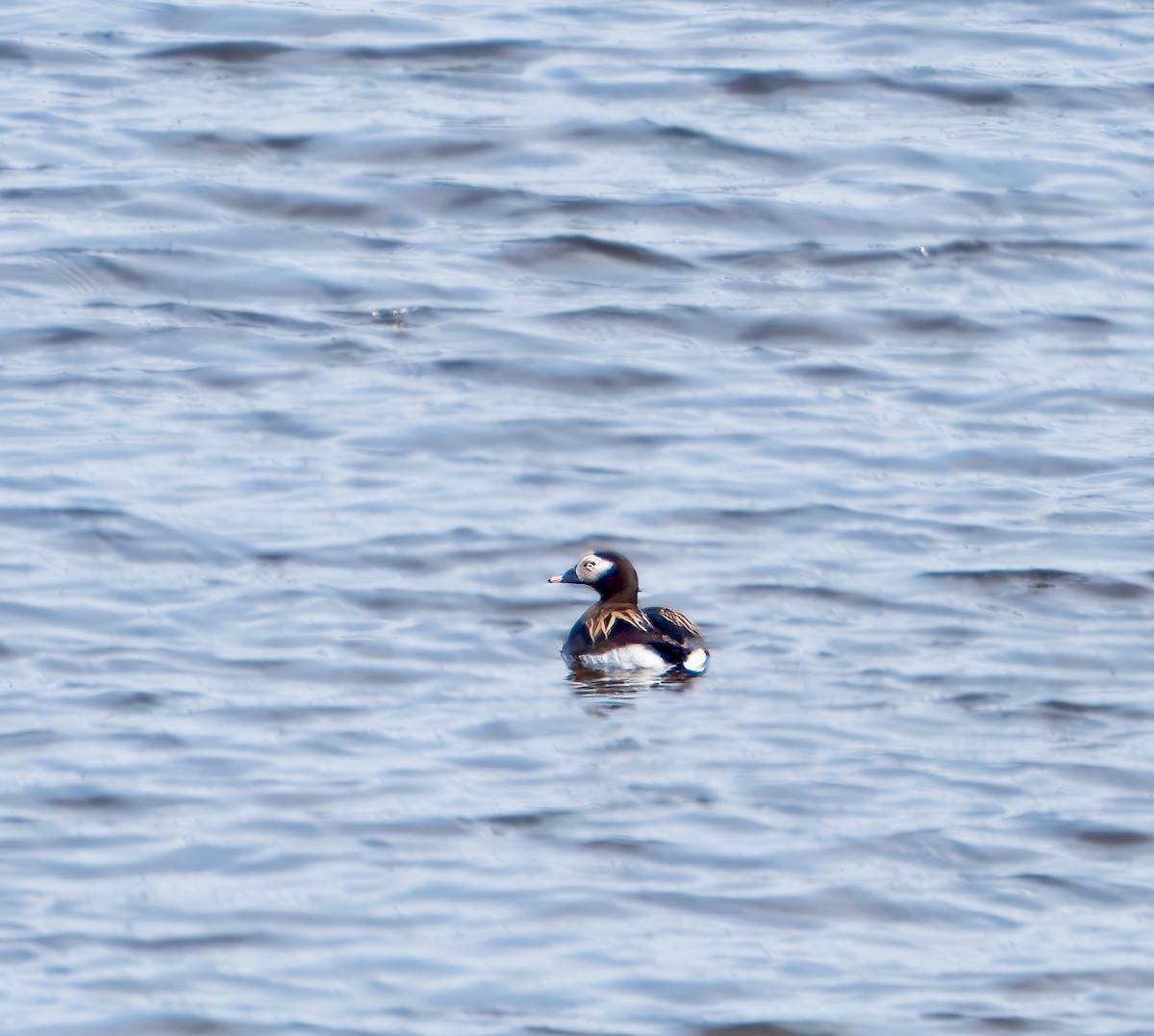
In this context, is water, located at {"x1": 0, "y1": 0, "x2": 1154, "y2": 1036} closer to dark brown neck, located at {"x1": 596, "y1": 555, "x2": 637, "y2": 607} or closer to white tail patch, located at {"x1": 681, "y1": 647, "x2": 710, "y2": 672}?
white tail patch, located at {"x1": 681, "y1": 647, "x2": 710, "y2": 672}

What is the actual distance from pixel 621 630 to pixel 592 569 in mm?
325

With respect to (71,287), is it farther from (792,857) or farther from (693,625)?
(792,857)

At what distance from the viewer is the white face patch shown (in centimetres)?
A: 1176

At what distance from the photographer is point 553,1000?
7633 millimetres

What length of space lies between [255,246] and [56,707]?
6610 mm

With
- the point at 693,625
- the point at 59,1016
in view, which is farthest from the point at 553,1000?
the point at 693,625

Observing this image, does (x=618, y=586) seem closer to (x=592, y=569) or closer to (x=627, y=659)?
(x=592, y=569)

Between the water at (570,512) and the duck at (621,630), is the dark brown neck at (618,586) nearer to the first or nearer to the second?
the duck at (621,630)

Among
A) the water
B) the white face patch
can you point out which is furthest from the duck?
the water

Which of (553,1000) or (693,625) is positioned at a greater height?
(693,625)

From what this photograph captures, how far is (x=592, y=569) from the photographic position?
11758mm

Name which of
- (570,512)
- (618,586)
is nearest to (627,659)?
(618,586)

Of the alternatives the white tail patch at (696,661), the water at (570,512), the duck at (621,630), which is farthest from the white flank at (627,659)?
the water at (570,512)

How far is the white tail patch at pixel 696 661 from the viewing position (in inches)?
433
